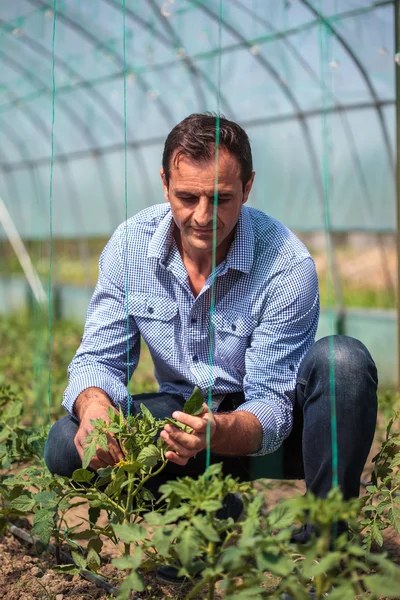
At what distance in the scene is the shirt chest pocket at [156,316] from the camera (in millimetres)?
2002

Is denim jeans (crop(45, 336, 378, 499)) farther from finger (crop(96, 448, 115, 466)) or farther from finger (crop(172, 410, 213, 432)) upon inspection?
finger (crop(172, 410, 213, 432))

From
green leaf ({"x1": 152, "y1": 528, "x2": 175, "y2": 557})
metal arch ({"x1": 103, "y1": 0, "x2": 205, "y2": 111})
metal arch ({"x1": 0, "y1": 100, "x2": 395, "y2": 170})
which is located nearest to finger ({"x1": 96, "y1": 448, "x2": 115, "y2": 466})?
green leaf ({"x1": 152, "y1": 528, "x2": 175, "y2": 557})

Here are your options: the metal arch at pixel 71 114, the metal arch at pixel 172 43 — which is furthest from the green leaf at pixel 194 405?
the metal arch at pixel 71 114

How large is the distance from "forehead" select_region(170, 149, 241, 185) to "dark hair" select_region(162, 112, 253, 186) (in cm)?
1

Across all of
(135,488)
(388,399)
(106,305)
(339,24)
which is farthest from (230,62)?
(135,488)

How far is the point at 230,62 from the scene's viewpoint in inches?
210

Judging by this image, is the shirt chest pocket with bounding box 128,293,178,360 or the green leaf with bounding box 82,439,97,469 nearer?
the green leaf with bounding box 82,439,97,469

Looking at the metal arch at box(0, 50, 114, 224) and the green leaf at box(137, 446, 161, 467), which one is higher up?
the metal arch at box(0, 50, 114, 224)

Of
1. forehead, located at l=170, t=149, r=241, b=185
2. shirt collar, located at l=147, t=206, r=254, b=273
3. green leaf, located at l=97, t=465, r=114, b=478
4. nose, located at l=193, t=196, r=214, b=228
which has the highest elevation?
forehead, located at l=170, t=149, r=241, b=185

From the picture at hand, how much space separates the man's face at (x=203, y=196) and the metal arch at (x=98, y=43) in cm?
451

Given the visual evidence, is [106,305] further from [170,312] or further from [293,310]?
[293,310]

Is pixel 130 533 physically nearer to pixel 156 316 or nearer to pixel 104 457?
pixel 104 457

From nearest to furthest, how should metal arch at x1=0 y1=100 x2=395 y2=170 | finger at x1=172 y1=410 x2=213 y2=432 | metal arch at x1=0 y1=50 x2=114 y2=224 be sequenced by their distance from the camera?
1. finger at x1=172 y1=410 x2=213 y2=432
2. metal arch at x1=0 y1=100 x2=395 y2=170
3. metal arch at x1=0 y1=50 x2=114 y2=224

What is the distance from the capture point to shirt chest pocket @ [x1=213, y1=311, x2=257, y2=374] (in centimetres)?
194
